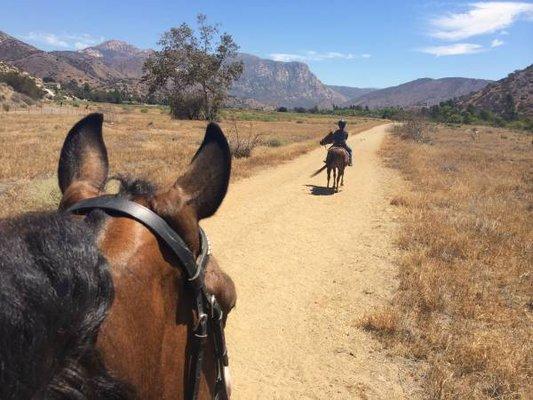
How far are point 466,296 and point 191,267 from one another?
5.72m

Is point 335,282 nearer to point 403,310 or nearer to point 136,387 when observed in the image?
point 403,310

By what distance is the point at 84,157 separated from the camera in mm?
1701

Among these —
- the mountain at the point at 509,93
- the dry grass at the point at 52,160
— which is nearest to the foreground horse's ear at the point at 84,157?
the dry grass at the point at 52,160

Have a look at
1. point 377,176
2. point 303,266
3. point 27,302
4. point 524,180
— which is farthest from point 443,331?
point 524,180

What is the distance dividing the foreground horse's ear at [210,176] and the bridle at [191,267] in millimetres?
144

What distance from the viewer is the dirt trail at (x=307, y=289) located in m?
4.41

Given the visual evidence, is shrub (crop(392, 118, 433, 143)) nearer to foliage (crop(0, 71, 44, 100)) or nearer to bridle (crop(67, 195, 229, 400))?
bridle (crop(67, 195, 229, 400))

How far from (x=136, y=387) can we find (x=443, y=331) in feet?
15.9

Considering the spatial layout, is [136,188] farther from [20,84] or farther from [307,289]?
[20,84]

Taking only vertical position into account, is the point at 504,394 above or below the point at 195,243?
below

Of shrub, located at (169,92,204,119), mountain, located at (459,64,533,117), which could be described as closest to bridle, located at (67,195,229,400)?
shrub, located at (169,92,204,119)

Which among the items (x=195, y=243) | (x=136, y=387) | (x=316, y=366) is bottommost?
(x=316, y=366)

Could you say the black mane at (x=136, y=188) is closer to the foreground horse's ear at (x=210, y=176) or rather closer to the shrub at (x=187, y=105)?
→ the foreground horse's ear at (x=210, y=176)

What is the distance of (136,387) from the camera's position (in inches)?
41.8
